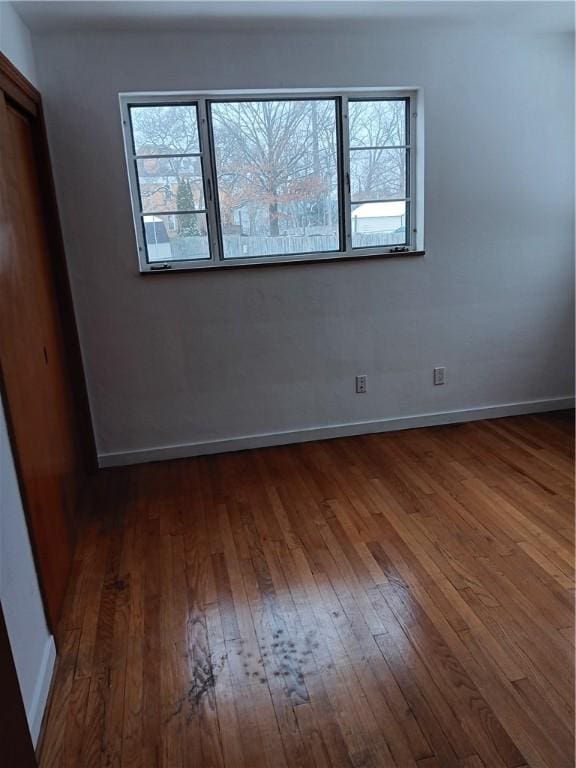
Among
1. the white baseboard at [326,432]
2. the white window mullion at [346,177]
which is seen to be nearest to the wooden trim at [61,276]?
the white baseboard at [326,432]

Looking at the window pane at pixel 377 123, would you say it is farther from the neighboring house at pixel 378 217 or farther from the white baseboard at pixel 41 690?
the white baseboard at pixel 41 690

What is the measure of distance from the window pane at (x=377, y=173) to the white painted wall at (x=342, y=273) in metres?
0.18

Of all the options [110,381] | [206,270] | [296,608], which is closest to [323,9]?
[206,270]

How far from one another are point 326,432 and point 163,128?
209 centimetres

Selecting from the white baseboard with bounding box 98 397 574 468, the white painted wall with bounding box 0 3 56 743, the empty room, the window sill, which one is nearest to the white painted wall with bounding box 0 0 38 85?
the empty room

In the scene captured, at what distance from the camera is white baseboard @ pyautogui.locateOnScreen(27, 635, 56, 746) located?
1.59 metres

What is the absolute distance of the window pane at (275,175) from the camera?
3.20m

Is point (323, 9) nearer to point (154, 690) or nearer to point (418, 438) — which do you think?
point (418, 438)

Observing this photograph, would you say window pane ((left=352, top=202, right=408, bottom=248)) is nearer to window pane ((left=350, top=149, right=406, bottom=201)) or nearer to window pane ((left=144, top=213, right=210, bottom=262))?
window pane ((left=350, top=149, right=406, bottom=201))

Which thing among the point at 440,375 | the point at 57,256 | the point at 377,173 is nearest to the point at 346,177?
the point at 377,173

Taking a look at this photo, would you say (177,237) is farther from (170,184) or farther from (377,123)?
(377,123)

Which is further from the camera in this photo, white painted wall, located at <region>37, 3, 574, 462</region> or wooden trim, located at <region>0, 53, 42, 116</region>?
white painted wall, located at <region>37, 3, 574, 462</region>

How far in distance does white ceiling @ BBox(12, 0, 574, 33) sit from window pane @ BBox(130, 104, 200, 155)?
1.30ft

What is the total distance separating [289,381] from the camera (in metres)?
3.55
